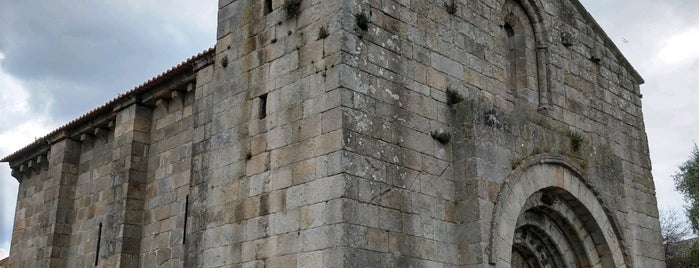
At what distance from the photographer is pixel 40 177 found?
16.1m

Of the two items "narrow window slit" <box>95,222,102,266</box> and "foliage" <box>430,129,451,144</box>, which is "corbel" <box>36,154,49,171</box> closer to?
"narrow window slit" <box>95,222,102,266</box>

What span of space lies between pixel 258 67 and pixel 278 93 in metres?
0.66

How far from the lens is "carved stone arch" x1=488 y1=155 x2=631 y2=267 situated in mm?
9289

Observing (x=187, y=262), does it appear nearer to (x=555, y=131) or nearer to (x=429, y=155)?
(x=429, y=155)

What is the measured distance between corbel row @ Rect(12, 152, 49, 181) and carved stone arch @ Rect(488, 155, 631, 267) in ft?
34.5

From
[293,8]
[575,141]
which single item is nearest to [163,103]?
[293,8]

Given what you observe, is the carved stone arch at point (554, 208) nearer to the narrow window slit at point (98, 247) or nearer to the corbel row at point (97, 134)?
the narrow window slit at point (98, 247)

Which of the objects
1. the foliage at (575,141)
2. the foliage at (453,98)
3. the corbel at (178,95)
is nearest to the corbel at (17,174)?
the corbel at (178,95)

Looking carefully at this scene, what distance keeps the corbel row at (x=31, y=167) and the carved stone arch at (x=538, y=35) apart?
10.2 m

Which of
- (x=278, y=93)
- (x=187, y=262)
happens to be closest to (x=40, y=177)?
(x=187, y=262)

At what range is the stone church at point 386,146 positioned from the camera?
8.48m

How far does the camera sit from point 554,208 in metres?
10.8

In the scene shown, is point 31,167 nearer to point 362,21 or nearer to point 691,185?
point 362,21

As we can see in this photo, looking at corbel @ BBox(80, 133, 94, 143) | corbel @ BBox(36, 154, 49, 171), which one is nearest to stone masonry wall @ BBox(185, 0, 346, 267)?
corbel @ BBox(80, 133, 94, 143)
